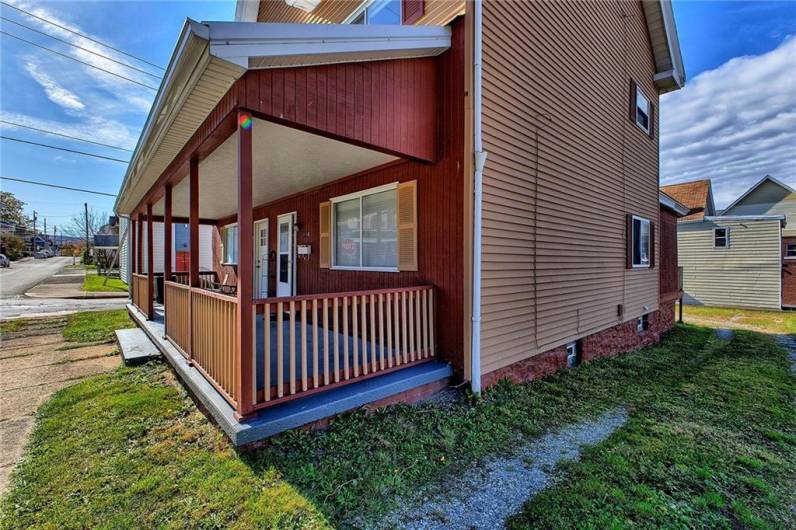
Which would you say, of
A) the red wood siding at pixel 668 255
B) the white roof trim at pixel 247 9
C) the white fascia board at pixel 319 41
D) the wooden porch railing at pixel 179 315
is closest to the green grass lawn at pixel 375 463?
the wooden porch railing at pixel 179 315

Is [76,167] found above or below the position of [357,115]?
above

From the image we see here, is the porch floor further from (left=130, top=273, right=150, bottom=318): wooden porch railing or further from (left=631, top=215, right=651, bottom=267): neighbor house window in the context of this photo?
(left=631, top=215, right=651, bottom=267): neighbor house window

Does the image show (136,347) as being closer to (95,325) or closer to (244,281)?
(95,325)

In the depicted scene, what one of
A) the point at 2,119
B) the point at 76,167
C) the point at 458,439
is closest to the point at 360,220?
the point at 458,439

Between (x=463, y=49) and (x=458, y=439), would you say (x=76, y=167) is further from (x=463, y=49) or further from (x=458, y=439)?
(x=458, y=439)

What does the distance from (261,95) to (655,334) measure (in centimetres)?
1076

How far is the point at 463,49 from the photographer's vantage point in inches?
165

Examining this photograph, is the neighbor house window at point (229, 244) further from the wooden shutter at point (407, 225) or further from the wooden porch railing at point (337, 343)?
the wooden shutter at point (407, 225)

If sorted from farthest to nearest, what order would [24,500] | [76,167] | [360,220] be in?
1. [76,167]
2. [360,220]
3. [24,500]

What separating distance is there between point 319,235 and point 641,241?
24.3 ft

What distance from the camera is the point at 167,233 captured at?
578 cm

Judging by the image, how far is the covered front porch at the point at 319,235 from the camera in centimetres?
295

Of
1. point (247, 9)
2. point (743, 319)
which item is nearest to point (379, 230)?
point (247, 9)

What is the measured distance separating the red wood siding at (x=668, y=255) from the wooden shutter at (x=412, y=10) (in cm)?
897
